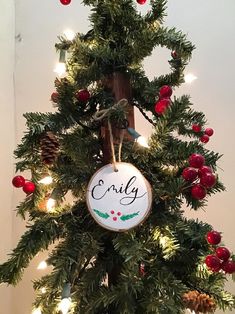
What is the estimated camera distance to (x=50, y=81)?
0.99 meters

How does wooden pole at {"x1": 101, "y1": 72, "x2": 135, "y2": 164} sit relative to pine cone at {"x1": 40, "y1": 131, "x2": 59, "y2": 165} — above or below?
above

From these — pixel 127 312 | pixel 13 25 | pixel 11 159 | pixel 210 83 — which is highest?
pixel 13 25

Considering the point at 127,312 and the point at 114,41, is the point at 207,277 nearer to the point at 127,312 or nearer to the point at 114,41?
the point at 127,312

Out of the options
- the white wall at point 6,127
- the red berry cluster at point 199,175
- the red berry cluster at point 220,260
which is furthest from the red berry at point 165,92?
the white wall at point 6,127

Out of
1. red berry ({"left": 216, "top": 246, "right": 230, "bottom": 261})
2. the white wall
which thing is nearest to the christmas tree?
red berry ({"left": 216, "top": 246, "right": 230, "bottom": 261})

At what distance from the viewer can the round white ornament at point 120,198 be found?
47cm

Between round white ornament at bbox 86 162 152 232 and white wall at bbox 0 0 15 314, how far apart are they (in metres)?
0.51

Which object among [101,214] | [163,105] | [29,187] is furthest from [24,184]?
[163,105]

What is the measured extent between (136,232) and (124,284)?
0.10m

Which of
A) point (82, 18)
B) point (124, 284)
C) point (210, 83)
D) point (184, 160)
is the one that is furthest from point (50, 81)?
point (124, 284)

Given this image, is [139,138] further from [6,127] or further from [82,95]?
[6,127]

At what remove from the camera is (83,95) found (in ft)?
1.87

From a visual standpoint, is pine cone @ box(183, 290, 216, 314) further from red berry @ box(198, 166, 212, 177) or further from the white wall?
the white wall

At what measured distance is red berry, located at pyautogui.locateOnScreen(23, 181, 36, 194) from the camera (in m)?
0.53
